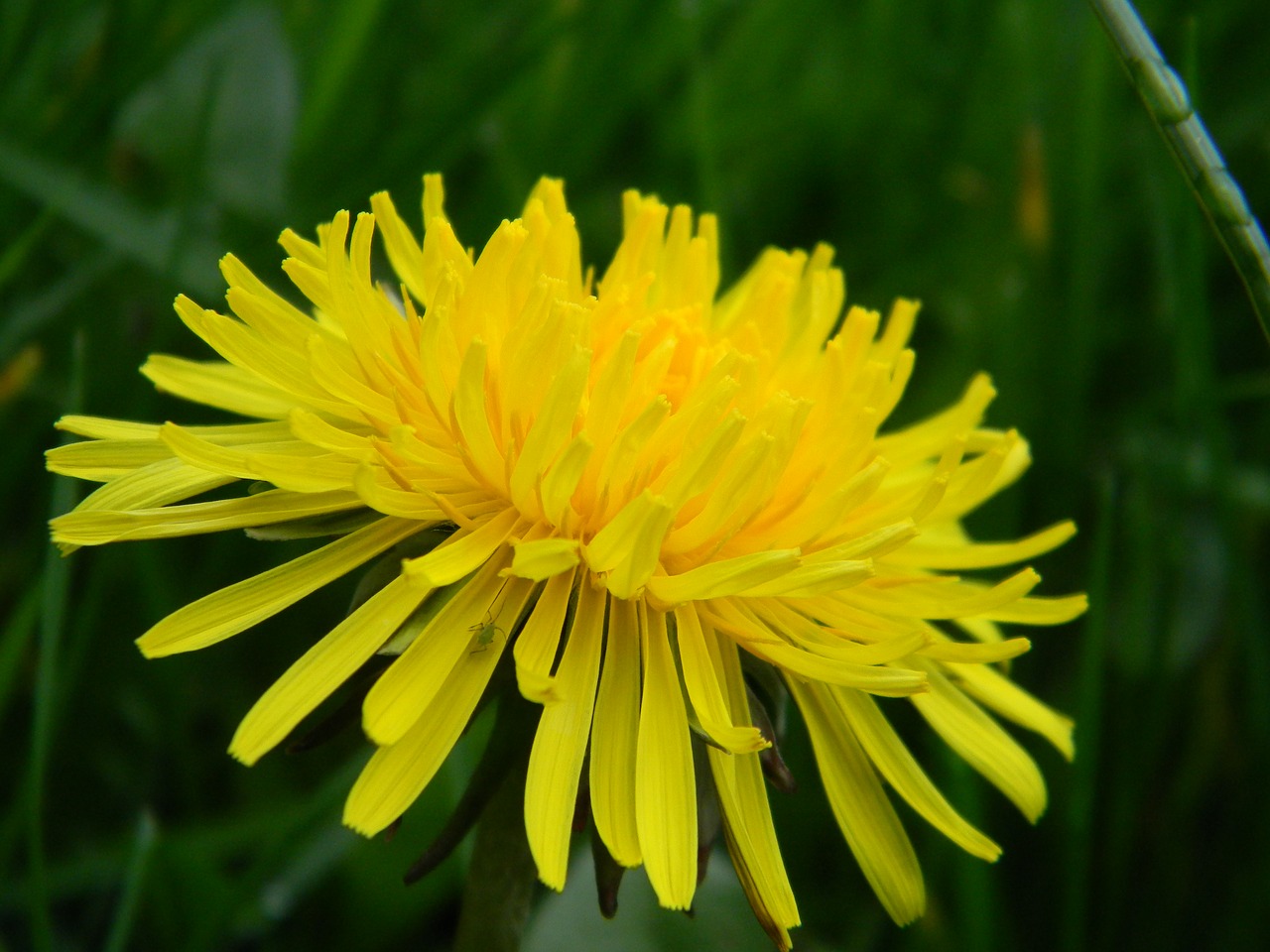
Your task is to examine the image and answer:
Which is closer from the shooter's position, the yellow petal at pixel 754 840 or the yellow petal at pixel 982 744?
the yellow petal at pixel 754 840

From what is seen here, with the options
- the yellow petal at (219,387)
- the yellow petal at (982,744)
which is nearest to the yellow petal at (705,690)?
the yellow petal at (982,744)

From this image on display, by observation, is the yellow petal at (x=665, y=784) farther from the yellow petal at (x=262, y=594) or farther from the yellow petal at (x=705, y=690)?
the yellow petal at (x=262, y=594)

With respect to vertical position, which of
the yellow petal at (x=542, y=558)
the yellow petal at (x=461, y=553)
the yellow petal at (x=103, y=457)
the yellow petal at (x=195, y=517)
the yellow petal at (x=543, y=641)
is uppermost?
the yellow petal at (x=103, y=457)

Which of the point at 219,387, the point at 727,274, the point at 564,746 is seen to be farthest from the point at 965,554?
the point at 727,274

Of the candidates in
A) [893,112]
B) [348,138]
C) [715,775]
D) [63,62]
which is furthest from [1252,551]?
[63,62]

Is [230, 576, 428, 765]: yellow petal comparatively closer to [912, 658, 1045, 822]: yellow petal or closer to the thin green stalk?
[912, 658, 1045, 822]: yellow petal
